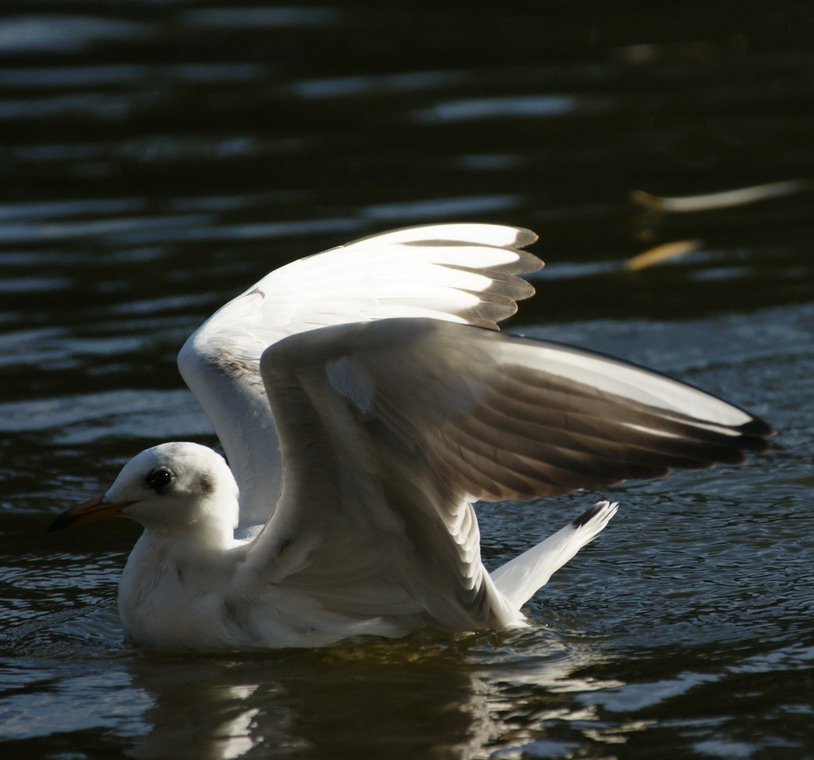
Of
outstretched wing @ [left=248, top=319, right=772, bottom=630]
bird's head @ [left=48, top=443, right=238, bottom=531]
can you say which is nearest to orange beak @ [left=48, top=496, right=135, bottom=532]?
bird's head @ [left=48, top=443, right=238, bottom=531]

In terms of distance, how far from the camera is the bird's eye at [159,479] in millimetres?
5211

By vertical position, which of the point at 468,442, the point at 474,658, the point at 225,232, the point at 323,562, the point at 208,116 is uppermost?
the point at 208,116

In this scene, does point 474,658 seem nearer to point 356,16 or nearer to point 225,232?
point 225,232

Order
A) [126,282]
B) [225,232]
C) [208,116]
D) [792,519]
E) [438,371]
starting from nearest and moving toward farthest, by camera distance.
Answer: [438,371], [792,519], [126,282], [225,232], [208,116]

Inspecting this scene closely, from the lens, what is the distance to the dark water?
4.69 m

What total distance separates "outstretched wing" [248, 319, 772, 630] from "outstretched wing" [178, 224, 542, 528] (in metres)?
0.89

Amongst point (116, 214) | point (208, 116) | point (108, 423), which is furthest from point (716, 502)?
point (208, 116)

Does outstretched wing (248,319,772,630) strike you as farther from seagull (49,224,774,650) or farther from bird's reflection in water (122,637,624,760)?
bird's reflection in water (122,637,624,760)

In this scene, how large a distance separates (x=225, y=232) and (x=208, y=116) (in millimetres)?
2873

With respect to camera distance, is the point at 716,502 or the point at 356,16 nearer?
the point at 716,502

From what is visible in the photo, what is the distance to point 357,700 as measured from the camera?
4.79 meters

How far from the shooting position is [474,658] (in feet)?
16.6

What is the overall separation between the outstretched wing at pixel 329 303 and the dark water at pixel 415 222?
78 cm

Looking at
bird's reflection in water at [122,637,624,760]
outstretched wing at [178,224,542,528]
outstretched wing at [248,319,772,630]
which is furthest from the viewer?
outstretched wing at [178,224,542,528]
